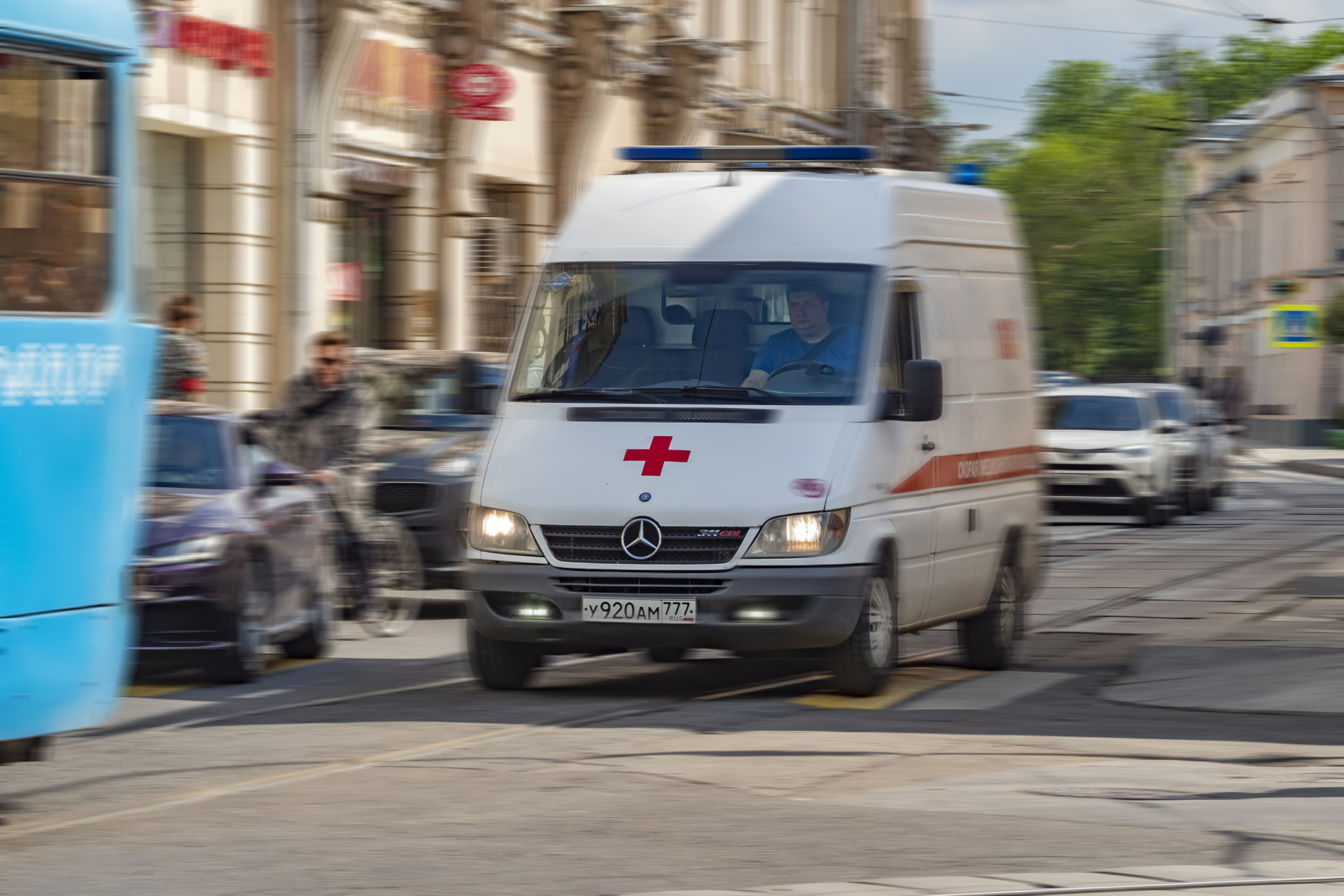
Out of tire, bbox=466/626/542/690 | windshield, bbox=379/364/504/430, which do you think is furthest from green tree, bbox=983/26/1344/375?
tire, bbox=466/626/542/690

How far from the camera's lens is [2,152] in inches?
272

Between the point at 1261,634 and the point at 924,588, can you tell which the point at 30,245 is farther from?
the point at 1261,634

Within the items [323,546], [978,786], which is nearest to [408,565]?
[323,546]

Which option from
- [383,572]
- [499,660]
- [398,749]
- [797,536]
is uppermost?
[797,536]

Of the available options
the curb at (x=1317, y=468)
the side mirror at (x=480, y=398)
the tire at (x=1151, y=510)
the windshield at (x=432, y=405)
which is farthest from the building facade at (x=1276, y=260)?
the side mirror at (x=480, y=398)

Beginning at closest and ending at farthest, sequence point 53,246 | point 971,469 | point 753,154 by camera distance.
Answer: point 53,246, point 971,469, point 753,154


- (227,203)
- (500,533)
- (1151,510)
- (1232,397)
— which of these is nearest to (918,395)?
(500,533)

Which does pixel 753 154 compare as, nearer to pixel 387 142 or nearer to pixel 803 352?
pixel 803 352

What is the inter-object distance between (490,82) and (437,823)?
19074 mm

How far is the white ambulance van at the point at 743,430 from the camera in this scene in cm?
1020

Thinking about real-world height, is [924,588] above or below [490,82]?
below

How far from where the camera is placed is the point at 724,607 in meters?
10.2

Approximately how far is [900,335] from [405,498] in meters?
5.55

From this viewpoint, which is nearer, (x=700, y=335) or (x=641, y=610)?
(x=641, y=610)
